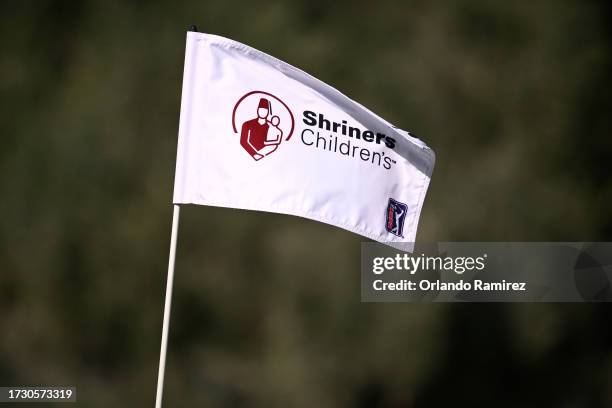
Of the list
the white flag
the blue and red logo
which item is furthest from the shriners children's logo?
the blue and red logo

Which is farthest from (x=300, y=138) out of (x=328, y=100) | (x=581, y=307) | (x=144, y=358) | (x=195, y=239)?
(x=581, y=307)

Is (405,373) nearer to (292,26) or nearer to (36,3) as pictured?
(292,26)

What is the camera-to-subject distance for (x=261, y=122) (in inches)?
149

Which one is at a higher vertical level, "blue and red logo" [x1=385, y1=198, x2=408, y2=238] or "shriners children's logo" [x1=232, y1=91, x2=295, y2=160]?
"shriners children's logo" [x1=232, y1=91, x2=295, y2=160]

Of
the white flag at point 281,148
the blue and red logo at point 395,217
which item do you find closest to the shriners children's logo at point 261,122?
the white flag at point 281,148

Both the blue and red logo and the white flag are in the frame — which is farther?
the blue and red logo

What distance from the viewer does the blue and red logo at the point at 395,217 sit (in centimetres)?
406

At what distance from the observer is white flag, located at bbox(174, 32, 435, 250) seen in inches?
147

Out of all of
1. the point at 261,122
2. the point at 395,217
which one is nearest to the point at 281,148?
the point at 261,122

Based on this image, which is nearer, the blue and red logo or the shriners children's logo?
the shriners children's logo

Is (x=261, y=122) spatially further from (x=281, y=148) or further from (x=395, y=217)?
(x=395, y=217)

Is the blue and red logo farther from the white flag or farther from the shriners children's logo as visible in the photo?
the shriners children's logo

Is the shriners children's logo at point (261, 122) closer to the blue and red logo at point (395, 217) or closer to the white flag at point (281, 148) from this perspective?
the white flag at point (281, 148)

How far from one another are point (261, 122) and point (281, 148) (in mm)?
153
